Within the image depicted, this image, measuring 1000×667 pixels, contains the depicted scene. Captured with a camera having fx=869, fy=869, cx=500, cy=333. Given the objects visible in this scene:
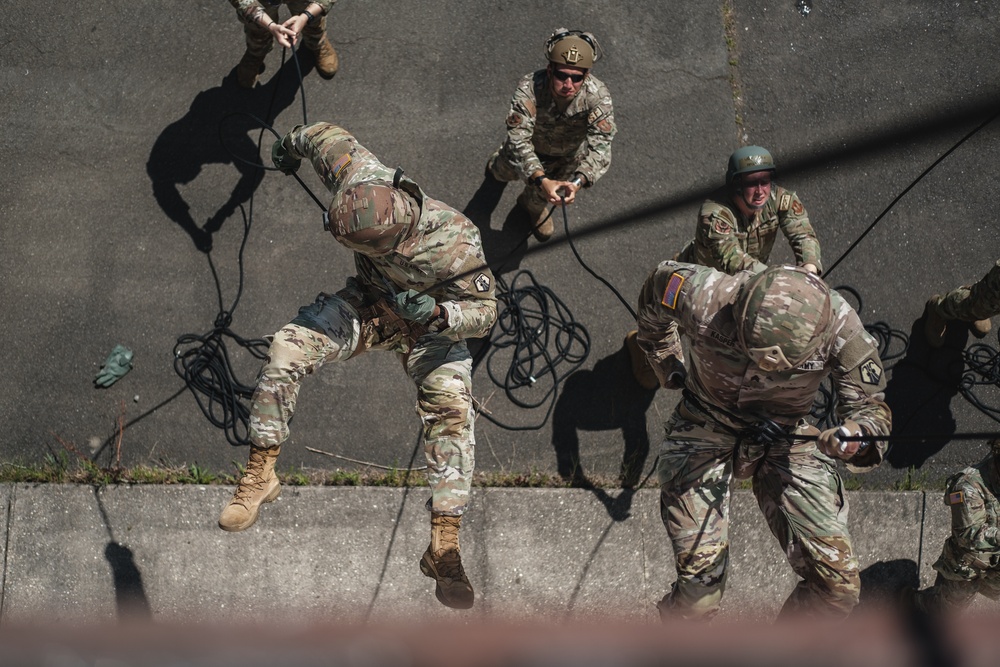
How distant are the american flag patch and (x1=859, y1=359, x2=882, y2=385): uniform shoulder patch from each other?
0.90 meters

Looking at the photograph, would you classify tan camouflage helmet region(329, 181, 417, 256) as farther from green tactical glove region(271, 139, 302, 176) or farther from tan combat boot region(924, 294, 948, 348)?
tan combat boot region(924, 294, 948, 348)

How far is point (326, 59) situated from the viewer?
596 cm

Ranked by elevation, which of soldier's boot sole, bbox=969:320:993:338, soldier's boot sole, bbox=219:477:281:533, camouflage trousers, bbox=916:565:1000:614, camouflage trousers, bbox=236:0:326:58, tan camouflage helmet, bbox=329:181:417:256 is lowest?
camouflage trousers, bbox=916:565:1000:614

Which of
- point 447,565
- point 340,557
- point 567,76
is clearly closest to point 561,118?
point 567,76

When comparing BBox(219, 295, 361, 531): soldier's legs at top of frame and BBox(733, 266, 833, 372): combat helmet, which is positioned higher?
BBox(733, 266, 833, 372): combat helmet

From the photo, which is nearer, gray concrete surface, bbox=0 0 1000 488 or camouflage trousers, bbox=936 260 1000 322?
camouflage trousers, bbox=936 260 1000 322

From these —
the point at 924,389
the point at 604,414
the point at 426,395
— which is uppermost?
the point at 426,395

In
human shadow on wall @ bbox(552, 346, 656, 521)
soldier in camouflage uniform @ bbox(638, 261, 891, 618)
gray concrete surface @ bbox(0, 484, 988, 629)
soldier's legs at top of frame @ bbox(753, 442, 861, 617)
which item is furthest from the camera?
human shadow on wall @ bbox(552, 346, 656, 521)

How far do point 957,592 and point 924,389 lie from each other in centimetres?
146

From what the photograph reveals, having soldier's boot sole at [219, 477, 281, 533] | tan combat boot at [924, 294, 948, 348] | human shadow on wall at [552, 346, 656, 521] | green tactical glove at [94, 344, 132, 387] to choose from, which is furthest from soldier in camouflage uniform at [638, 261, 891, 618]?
green tactical glove at [94, 344, 132, 387]

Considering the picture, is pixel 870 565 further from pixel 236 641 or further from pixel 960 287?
pixel 236 641

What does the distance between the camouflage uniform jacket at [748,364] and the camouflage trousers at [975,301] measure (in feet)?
5.57

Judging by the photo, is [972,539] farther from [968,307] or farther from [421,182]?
[421,182]

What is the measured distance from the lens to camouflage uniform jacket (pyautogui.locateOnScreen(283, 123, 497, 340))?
4195 mm
